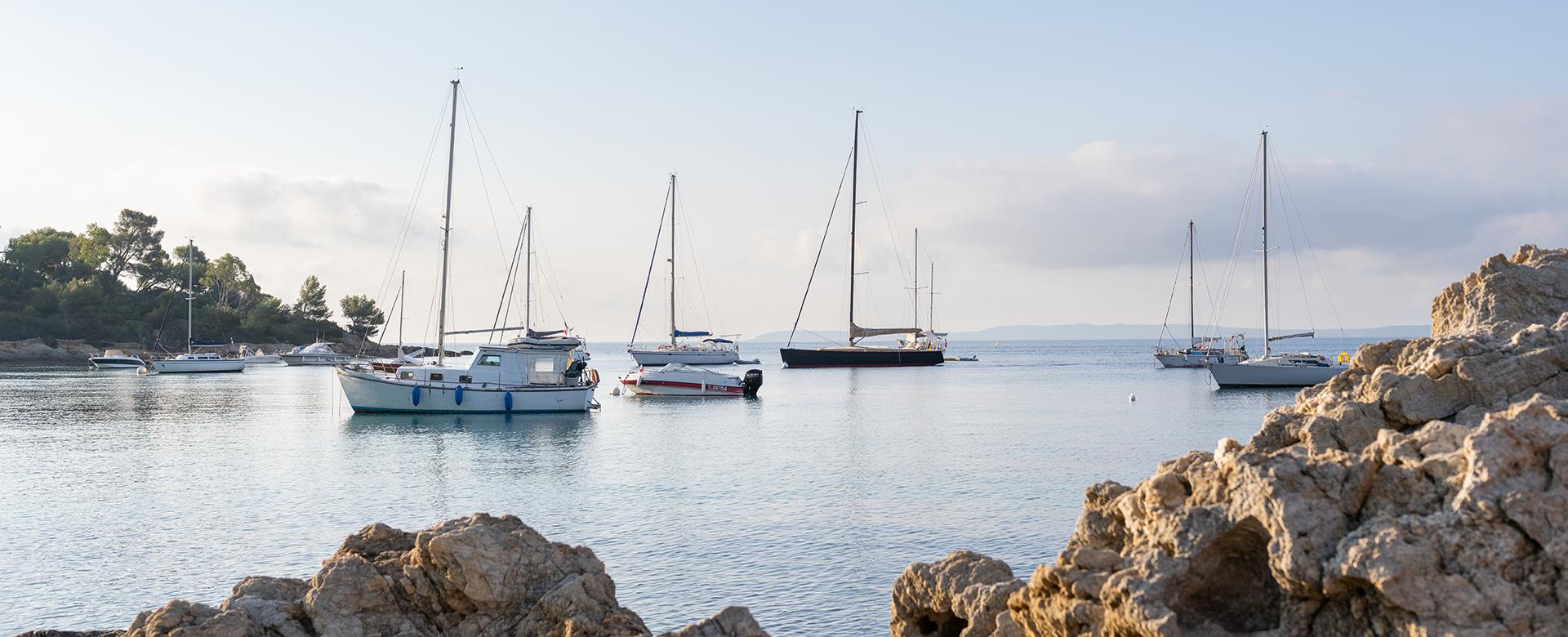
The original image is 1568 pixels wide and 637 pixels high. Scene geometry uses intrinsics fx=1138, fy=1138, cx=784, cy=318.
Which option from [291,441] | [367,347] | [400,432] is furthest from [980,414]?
[367,347]

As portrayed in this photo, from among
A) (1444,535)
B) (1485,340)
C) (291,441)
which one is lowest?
(291,441)

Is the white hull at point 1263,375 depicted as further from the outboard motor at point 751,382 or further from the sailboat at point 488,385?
the sailboat at point 488,385

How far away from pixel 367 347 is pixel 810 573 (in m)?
129

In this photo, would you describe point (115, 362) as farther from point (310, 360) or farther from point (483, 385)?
point (483, 385)

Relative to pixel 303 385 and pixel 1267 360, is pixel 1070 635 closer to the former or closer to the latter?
pixel 1267 360

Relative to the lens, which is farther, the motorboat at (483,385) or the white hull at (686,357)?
the white hull at (686,357)

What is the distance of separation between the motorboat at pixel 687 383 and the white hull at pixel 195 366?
43.9 metres

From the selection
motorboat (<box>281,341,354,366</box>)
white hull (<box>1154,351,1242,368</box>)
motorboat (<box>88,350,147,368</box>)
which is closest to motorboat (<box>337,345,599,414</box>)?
motorboat (<box>88,350,147,368</box>)

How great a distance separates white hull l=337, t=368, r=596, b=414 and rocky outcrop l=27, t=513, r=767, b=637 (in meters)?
32.2

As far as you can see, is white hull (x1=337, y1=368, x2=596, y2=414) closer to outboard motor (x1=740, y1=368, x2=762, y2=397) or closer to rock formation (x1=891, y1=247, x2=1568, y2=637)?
outboard motor (x1=740, y1=368, x2=762, y2=397)

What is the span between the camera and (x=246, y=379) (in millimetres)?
71438

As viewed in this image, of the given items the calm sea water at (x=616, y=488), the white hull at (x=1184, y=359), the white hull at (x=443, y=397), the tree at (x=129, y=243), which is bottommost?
the calm sea water at (x=616, y=488)

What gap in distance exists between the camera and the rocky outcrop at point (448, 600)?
730cm

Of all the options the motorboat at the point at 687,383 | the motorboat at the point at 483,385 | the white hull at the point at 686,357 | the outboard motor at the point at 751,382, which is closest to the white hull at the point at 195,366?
the white hull at the point at 686,357
